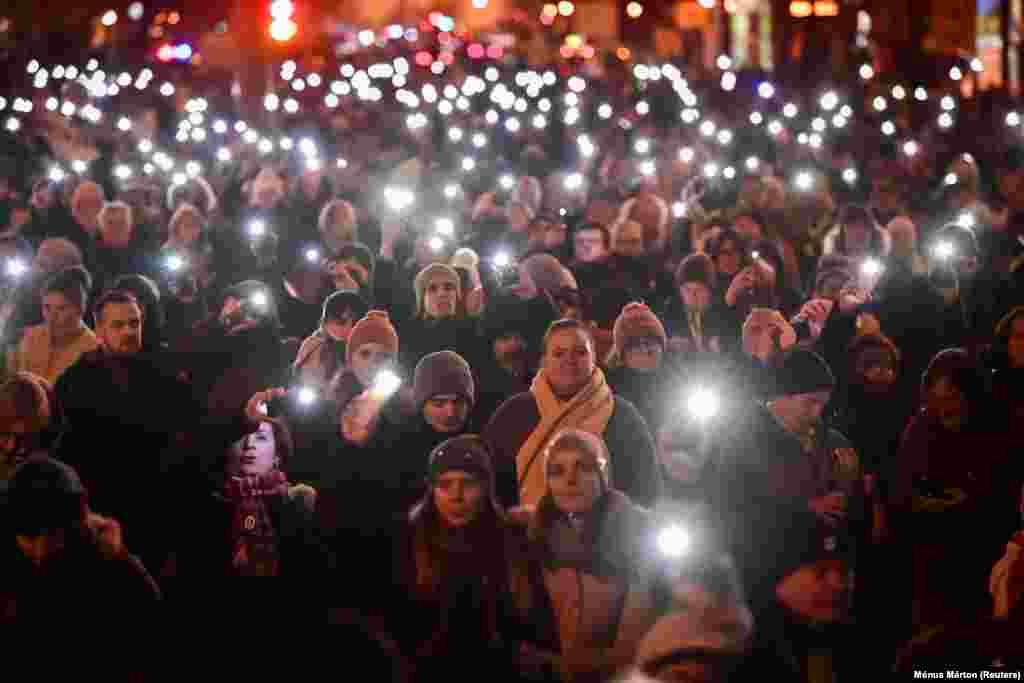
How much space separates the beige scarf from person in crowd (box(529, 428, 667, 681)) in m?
1.05

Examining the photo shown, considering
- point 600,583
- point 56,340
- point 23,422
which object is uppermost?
point 56,340

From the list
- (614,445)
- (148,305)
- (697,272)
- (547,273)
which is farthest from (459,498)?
(547,273)

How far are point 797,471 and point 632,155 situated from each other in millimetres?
13670

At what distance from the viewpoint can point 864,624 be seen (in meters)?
5.70

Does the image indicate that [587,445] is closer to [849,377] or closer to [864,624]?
[864,624]

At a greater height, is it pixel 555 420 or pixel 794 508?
pixel 555 420

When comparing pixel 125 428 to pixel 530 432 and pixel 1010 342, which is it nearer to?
pixel 530 432

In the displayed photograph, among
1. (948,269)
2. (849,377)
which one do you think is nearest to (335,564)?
(849,377)

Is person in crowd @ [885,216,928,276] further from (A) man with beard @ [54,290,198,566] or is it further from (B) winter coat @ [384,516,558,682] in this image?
(B) winter coat @ [384,516,558,682]

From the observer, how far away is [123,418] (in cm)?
778

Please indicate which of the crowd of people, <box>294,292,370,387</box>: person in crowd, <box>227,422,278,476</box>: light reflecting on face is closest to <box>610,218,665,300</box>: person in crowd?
the crowd of people

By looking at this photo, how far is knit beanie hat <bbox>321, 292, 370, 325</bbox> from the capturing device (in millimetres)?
8617

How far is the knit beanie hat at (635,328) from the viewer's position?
8.17 m

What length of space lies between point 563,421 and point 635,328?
44.8 inches
